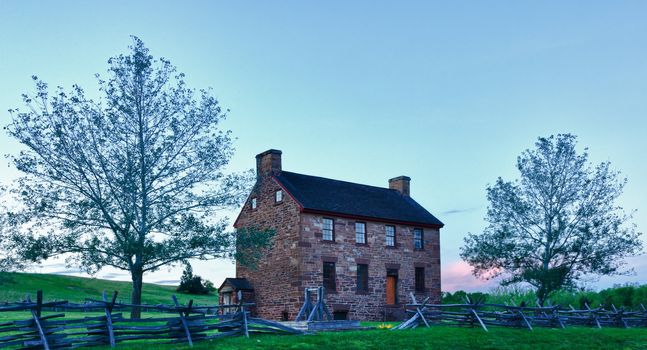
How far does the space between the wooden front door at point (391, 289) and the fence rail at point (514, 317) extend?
7.87 metres

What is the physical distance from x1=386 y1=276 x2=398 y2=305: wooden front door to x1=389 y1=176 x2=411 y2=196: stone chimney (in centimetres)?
721

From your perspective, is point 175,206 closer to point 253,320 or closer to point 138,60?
point 138,60

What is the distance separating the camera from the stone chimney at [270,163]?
35094 mm

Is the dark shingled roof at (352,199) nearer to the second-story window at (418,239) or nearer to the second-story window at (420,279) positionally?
the second-story window at (418,239)

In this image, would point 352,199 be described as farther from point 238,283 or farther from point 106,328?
point 106,328

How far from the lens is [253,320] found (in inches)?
784

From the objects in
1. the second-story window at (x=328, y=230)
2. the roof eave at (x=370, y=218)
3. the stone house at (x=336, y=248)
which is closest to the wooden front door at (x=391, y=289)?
the stone house at (x=336, y=248)

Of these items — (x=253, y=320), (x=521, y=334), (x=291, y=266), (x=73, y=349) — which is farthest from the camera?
(x=291, y=266)

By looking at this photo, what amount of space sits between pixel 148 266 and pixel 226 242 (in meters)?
3.36

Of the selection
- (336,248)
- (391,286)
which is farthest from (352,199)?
(391,286)

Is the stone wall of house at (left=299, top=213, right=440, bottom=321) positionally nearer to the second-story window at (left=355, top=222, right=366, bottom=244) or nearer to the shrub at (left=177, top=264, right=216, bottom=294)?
the second-story window at (left=355, top=222, right=366, bottom=244)

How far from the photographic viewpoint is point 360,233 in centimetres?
3456

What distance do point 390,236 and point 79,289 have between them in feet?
126

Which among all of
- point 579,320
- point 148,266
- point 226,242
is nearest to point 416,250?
point 579,320
